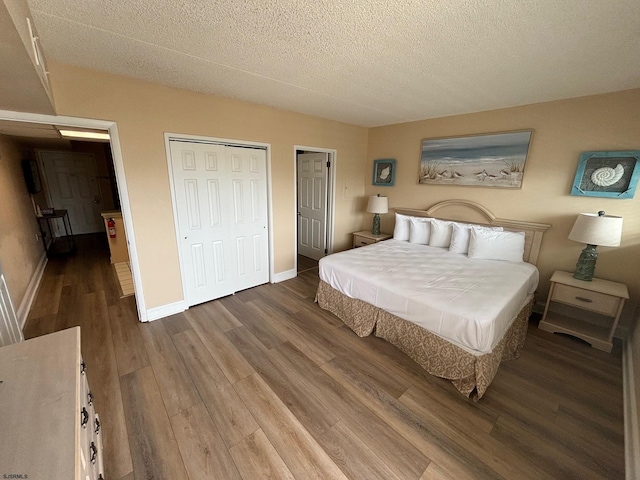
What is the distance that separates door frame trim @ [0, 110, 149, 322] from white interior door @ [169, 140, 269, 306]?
0.43 metres

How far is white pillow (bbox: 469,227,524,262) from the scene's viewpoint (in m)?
2.89

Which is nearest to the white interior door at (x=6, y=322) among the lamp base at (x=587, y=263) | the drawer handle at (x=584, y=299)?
the drawer handle at (x=584, y=299)

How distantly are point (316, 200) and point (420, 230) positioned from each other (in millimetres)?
1808

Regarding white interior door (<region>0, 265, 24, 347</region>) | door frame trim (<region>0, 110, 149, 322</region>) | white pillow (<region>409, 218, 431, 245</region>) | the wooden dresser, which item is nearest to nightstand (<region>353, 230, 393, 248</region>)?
white pillow (<region>409, 218, 431, 245</region>)

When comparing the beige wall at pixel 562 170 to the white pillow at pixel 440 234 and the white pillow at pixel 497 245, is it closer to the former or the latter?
the white pillow at pixel 497 245

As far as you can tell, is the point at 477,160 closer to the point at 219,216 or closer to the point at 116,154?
the point at 219,216

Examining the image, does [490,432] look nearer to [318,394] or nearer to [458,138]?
[318,394]

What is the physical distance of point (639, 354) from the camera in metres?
1.96

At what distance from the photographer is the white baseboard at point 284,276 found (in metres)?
3.81

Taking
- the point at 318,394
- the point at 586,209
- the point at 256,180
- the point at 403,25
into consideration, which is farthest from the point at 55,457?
the point at 586,209

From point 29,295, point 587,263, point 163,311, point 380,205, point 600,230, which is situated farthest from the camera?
point 380,205

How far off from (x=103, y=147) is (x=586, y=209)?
9270mm

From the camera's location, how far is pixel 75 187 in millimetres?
6211

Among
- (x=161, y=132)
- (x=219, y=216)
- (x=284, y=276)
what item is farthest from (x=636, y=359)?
(x=161, y=132)
